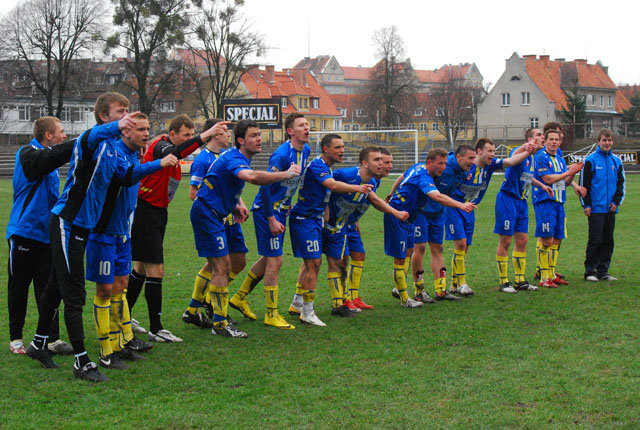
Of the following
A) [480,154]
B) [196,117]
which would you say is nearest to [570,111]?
[196,117]

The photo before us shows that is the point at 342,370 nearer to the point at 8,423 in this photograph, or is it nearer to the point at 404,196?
the point at 8,423

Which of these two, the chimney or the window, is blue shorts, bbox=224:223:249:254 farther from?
the chimney

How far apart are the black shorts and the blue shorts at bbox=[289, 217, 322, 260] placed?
1577mm

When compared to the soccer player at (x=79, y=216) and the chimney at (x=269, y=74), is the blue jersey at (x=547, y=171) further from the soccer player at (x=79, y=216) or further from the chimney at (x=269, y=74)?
the chimney at (x=269, y=74)

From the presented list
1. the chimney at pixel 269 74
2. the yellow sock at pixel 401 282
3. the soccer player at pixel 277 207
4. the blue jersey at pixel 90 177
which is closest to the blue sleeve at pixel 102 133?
the blue jersey at pixel 90 177

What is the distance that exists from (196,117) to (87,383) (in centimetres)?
7299

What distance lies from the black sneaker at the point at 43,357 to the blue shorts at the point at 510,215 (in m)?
6.25

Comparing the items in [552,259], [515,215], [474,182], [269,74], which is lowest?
[552,259]

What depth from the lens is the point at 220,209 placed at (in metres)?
7.05

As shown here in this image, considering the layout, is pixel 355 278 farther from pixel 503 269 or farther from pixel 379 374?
pixel 379 374

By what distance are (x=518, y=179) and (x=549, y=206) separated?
83cm

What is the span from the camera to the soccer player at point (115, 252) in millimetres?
5738

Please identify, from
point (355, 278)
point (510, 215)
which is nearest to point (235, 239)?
point (355, 278)

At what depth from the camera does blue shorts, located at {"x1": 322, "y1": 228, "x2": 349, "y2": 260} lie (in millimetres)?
8102
